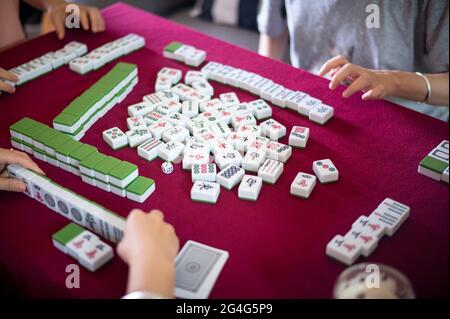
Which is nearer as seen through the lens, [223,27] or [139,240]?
[139,240]

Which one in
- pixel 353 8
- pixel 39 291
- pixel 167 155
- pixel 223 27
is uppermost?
pixel 353 8

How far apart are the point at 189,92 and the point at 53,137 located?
1.28 feet

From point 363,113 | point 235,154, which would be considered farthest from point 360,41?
point 235,154

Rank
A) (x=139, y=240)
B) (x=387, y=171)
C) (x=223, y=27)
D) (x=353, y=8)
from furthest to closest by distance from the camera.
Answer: (x=223, y=27) → (x=353, y=8) → (x=387, y=171) → (x=139, y=240)

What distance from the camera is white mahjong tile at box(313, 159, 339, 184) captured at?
113cm

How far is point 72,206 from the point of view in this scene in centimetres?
104

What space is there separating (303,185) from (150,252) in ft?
1.23

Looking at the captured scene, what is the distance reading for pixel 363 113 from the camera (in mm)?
Result: 1351

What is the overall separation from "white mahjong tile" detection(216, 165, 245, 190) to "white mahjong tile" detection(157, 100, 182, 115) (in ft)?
0.93

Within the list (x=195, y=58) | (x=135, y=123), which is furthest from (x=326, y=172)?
(x=195, y=58)

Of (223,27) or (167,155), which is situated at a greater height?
(167,155)

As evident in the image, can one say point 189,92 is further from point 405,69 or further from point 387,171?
point 405,69

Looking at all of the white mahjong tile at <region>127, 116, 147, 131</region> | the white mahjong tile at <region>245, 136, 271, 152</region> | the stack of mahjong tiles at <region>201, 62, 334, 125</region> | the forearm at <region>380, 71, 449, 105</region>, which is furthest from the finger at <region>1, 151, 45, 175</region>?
the forearm at <region>380, 71, 449, 105</region>

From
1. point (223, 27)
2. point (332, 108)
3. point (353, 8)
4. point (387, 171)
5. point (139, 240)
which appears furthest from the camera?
point (223, 27)
